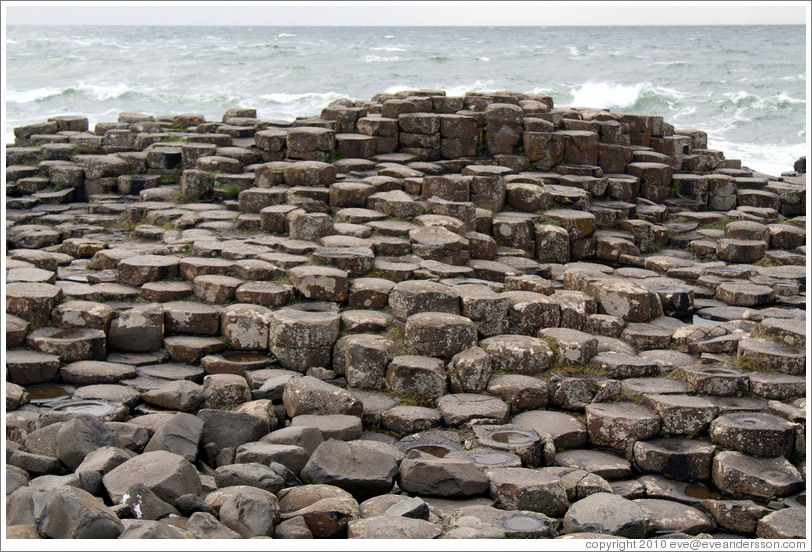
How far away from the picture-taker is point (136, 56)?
A: 5781 cm

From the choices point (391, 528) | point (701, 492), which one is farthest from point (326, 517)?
point (701, 492)

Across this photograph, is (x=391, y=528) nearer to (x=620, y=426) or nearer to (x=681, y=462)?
(x=620, y=426)

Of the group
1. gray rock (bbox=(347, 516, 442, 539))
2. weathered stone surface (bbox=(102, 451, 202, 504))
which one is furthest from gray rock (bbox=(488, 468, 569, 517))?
weathered stone surface (bbox=(102, 451, 202, 504))

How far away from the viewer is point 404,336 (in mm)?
7520

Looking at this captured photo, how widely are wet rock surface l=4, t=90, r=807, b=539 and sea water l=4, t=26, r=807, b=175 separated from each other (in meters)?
13.8

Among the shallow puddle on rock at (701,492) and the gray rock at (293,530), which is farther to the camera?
the shallow puddle on rock at (701,492)

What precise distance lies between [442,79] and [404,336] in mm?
42194

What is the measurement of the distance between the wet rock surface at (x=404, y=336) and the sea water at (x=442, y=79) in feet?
45.3

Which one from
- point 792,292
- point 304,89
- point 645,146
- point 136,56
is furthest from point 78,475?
point 136,56

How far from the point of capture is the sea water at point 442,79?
1302 inches

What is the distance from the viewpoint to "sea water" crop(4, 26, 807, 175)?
33062 millimetres

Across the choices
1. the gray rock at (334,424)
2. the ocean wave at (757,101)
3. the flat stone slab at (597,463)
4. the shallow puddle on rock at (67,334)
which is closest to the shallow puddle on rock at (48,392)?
the shallow puddle on rock at (67,334)

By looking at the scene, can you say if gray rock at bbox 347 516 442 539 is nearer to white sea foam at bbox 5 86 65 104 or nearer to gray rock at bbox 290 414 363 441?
gray rock at bbox 290 414 363 441

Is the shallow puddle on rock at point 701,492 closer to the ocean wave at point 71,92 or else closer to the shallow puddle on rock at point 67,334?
the shallow puddle on rock at point 67,334
